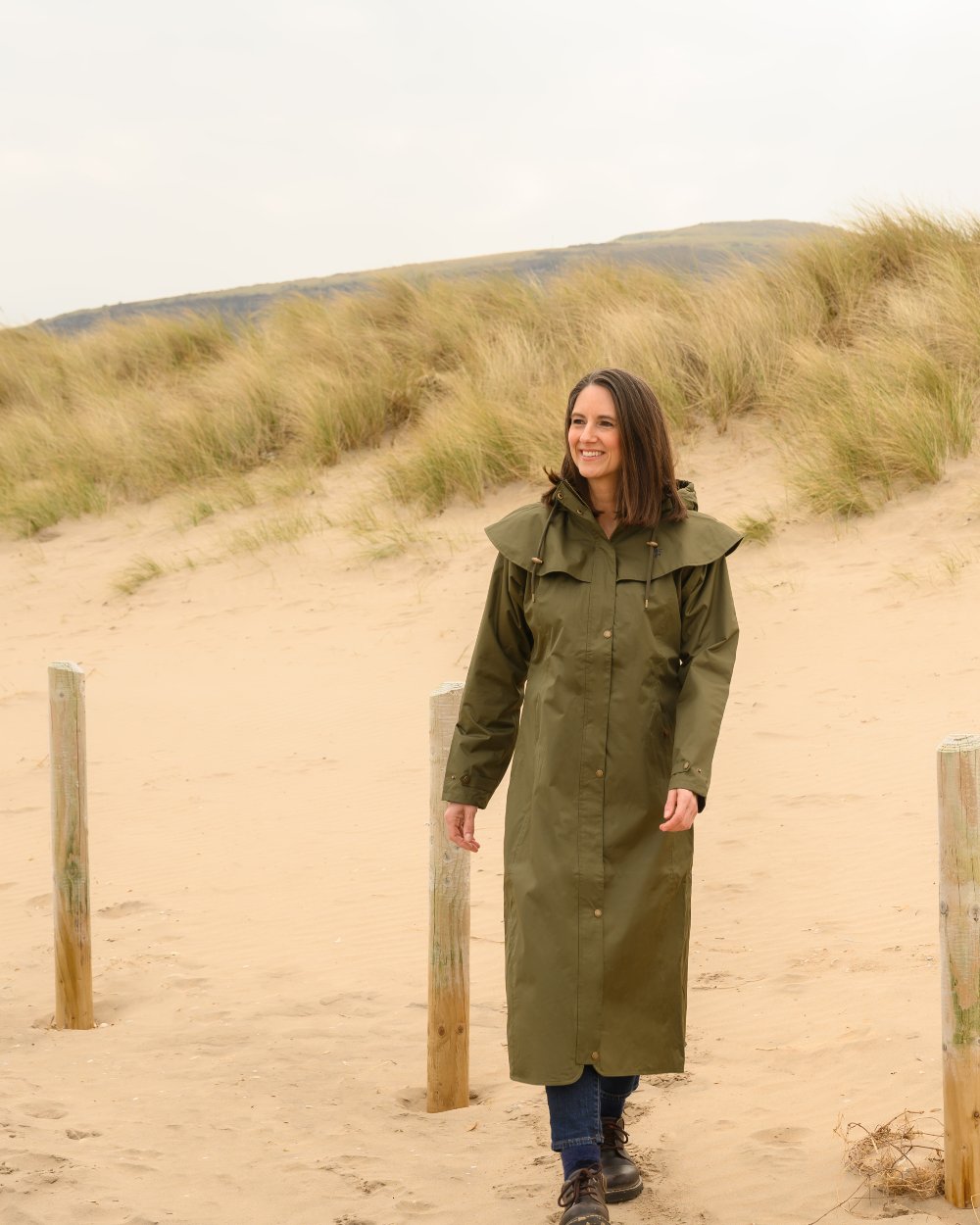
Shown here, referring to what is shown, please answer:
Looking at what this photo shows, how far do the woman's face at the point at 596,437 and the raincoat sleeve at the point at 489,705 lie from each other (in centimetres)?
29

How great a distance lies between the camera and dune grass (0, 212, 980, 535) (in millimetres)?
10945

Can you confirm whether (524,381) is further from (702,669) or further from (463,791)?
(702,669)

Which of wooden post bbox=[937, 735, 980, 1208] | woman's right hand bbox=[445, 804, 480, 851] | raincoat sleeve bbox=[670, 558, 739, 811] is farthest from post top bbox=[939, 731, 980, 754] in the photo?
woman's right hand bbox=[445, 804, 480, 851]

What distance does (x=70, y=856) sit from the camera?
4.91m

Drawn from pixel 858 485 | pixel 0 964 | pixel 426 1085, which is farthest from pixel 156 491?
pixel 426 1085

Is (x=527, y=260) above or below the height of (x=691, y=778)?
above

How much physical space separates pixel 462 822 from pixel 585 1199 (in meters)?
0.86

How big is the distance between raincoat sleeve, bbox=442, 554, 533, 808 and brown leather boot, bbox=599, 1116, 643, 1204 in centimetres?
88

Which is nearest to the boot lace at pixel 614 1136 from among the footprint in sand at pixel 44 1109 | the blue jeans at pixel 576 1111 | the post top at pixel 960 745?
the blue jeans at pixel 576 1111

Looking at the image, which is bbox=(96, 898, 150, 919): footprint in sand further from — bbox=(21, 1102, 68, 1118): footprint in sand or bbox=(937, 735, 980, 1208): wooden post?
bbox=(937, 735, 980, 1208): wooden post

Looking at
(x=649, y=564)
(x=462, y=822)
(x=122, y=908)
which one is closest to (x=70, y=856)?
(x=122, y=908)

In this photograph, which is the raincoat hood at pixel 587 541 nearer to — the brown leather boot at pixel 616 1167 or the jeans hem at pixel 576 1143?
the jeans hem at pixel 576 1143

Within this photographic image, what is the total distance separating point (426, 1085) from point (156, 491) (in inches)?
438

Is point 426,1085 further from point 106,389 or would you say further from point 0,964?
point 106,389
